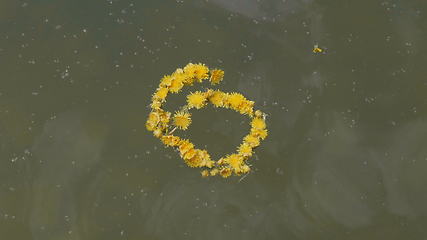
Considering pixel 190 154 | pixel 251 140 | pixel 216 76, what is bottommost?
pixel 190 154

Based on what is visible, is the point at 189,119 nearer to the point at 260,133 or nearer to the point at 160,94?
the point at 160,94

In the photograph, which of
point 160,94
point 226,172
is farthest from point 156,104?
point 226,172

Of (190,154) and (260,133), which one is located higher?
(260,133)

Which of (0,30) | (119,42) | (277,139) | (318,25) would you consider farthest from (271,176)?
(0,30)

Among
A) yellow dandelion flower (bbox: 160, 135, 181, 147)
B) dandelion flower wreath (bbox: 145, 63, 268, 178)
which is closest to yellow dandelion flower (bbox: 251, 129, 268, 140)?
dandelion flower wreath (bbox: 145, 63, 268, 178)

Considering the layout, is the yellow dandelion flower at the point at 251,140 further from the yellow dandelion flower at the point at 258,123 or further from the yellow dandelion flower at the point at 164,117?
the yellow dandelion flower at the point at 164,117

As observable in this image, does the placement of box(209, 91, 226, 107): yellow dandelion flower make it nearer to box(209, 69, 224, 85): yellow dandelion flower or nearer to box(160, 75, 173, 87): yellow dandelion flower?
box(209, 69, 224, 85): yellow dandelion flower

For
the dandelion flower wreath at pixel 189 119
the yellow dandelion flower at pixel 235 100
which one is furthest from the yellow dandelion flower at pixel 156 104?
the yellow dandelion flower at pixel 235 100
